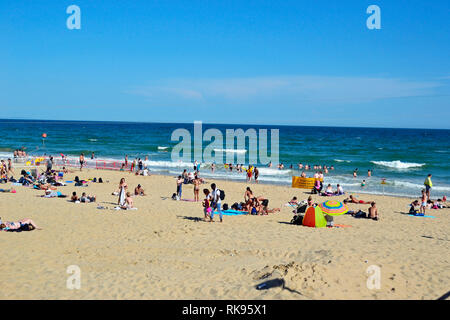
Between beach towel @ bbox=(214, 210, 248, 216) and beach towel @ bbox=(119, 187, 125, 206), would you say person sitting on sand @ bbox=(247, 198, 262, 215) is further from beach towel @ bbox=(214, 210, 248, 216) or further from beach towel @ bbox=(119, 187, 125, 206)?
beach towel @ bbox=(119, 187, 125, 206)

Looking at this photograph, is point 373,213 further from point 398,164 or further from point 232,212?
point 398,164

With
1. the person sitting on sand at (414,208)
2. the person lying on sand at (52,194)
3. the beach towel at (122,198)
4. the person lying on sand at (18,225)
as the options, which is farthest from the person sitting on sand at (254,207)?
the person lying on sand at (52,194)

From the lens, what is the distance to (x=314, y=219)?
41.0 ft

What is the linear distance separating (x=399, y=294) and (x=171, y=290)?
13.1 ft

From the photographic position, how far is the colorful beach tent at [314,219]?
12.5m

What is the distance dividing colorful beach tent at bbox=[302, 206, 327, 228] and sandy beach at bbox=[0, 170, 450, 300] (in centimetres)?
34

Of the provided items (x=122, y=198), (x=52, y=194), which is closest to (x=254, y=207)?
(x=122, y=198)

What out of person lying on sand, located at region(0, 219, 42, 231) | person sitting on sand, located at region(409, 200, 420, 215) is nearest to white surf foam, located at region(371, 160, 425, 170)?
person sitting on sand, located at region(409, 200, 420, 215)

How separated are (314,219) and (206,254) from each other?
4.58m

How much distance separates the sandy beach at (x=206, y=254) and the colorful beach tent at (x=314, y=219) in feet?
1.12

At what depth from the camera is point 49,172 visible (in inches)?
855

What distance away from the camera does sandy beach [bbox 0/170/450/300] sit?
274 inches
